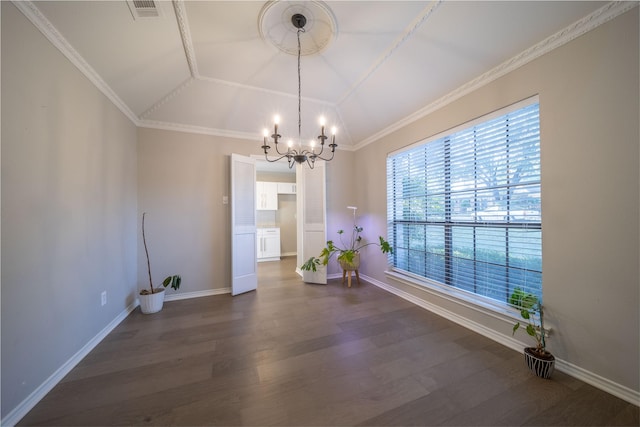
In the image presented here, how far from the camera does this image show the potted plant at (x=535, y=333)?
1636mm

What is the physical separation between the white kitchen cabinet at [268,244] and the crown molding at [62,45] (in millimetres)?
4050

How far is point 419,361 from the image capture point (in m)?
1.83

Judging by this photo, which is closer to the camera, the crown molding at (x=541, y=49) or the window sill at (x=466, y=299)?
the crown molding at (x=541, y=49)

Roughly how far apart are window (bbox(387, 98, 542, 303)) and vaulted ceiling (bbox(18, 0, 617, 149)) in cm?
53

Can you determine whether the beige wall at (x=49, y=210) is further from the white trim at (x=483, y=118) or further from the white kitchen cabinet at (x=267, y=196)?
the white kitchen cabinet at (x=267, y=196)

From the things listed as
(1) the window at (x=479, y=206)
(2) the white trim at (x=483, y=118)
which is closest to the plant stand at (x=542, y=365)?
(1) the window at (x=479, y=206)

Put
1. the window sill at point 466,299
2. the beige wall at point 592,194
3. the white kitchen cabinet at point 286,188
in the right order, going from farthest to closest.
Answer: the white kitchen cabinet at point 286,188
the window sill at point 466,299
the beige wall at point 592,194

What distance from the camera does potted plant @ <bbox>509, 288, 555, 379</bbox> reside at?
64.4 inches

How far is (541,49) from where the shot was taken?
1843mm

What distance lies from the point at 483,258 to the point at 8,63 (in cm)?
393

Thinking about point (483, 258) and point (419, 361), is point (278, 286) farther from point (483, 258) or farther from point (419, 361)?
point (483, 258)

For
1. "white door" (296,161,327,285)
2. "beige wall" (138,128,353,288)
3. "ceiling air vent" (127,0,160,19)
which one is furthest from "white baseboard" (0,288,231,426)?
"ceiling air vent" (127,0,160,19)

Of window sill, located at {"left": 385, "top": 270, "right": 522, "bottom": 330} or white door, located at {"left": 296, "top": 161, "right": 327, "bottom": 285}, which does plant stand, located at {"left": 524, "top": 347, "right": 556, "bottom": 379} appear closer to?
window sill, located at {"left": 385, "top": 270, "right": 522, "bottom": 330}

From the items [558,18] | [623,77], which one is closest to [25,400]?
[623,77]
